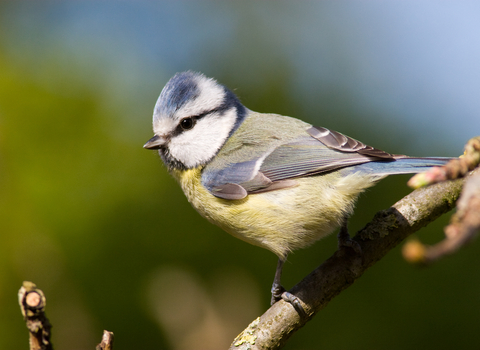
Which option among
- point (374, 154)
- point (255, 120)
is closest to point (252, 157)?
point (255, 120)

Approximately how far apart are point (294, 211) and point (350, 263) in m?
0.27

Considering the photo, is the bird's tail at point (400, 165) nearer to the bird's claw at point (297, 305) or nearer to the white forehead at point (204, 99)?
the bird's claw at point (297, 305)

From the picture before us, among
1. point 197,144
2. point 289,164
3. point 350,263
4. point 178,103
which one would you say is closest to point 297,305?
point 350,263

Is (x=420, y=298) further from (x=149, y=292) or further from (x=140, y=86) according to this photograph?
(x=140, y=86)

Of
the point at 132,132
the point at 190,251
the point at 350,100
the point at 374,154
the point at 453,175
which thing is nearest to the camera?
the point at 453,175

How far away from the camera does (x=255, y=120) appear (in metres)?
1.87

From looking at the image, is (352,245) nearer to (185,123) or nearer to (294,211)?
(294,211)

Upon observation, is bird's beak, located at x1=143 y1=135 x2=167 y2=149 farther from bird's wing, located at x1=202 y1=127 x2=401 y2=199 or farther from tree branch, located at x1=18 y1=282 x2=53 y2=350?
tree branch, located at x1=18 y1=282 x2=53 y2=350

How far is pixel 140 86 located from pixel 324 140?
1222 millimetres

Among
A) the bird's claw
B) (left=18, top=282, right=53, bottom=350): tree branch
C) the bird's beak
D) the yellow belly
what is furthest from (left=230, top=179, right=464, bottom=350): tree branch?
the bird's beak

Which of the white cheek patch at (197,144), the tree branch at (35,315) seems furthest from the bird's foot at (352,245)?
the tree branch at (35,315)

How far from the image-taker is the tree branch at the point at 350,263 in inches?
53.4

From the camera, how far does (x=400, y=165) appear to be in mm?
1374

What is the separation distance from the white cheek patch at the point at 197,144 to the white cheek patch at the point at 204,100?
0.19ft
